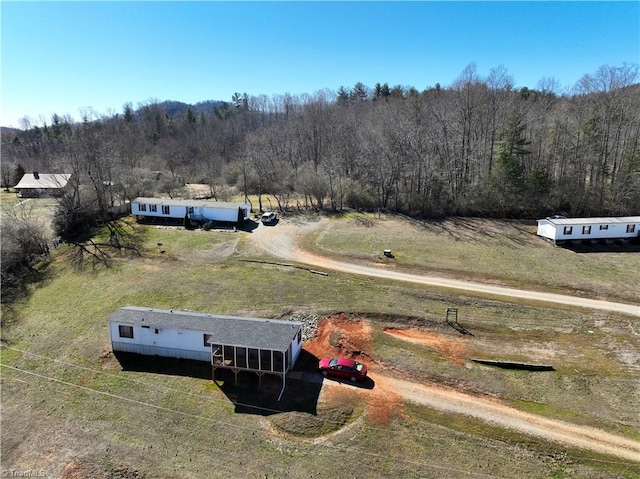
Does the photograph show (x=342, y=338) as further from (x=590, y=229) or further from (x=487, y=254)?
(x=590, y=229)

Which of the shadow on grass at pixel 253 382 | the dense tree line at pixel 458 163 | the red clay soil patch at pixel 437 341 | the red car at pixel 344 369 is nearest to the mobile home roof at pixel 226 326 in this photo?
the shadow on grass at pixel 253 382

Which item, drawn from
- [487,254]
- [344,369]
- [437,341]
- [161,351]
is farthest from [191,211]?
[437,341]

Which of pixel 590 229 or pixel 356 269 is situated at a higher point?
pixel 590 229

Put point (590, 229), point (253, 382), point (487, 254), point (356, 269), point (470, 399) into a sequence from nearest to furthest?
point (470, 399)
point (253, 382)
point (356, 269)
point (487, 254)
point (590, 229)

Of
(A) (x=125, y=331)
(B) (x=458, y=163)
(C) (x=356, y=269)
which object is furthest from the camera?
(B) (x=458, y=163)

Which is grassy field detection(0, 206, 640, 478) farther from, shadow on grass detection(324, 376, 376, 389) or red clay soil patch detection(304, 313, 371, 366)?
red clay soil patch detection(304, 313, 371, 366)

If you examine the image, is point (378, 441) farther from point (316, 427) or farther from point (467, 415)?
point (467, 415)

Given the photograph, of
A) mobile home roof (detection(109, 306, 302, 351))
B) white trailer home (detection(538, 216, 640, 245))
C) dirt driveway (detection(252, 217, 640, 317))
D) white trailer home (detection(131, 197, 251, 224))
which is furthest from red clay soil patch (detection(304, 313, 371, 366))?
white trailer home (detection(538, 216, 640, 245))
